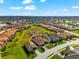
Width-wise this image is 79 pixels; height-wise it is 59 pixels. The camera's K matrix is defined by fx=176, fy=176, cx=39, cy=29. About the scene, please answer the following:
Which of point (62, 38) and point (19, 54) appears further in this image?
point (62, 38)

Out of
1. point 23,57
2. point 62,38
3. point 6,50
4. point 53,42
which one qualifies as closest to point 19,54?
point 23,57

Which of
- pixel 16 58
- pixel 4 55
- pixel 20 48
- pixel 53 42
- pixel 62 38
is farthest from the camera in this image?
pixel 62 38

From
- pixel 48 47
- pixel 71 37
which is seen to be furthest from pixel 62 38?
pixel 48 47

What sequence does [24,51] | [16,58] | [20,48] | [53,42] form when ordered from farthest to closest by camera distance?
[53,42] → [20,48] → [24,51] → [16,58]

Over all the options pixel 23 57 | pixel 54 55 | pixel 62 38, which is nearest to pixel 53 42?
pixel 62 38

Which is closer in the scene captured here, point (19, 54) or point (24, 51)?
point (19, 54)

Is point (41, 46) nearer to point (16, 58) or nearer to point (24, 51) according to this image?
point (24, 51)

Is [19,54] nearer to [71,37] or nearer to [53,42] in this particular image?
[53,42]

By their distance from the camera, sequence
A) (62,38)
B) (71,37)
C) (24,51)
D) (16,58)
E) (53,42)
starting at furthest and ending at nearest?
(71,37) < (62,38) < (53,42) < (24,51) < (16,58)

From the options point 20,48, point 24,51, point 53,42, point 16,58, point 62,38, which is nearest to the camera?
point 16,58
